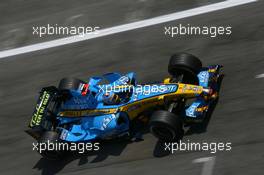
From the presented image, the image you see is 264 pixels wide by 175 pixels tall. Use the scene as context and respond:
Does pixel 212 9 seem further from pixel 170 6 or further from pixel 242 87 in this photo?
pixel 242 87

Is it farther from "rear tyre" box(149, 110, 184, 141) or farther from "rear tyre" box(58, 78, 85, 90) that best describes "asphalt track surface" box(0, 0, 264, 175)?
"rear tyre" box(58, 78, 85, 90)

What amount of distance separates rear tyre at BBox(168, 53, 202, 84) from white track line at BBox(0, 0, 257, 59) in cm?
434

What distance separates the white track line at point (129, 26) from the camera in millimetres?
16656

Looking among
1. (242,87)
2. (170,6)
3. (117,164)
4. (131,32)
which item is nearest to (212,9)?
(170,6)

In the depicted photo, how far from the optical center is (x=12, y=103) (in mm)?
16031

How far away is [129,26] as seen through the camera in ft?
57.1

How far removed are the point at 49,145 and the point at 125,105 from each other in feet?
7.09

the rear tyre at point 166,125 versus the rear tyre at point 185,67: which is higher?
the rear tyre at point 185,67

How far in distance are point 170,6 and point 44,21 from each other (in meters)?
5.04

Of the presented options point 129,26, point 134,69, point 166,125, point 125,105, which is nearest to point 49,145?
point 125,105

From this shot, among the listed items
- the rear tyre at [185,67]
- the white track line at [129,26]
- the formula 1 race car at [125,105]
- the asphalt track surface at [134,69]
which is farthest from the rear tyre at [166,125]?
the white track line at [129,26]

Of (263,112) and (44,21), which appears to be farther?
(44,21)

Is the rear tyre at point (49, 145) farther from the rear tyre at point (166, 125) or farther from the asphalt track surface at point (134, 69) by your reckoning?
the rear tyre at point (166, 125)

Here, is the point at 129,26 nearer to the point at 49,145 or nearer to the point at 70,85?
the point at 70,85
